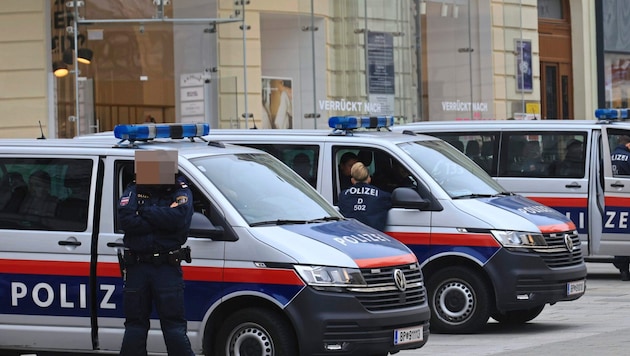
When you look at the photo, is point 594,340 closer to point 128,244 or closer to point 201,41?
point 128,244

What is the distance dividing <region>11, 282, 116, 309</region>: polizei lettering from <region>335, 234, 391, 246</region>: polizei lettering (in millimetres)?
1656

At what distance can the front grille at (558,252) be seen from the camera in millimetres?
12398

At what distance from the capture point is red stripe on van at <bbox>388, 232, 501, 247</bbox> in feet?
40.4

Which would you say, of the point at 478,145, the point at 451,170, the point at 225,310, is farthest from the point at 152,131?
the point at 478,145

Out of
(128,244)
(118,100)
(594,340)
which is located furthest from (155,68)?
(128,244)

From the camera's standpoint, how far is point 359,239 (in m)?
9.86

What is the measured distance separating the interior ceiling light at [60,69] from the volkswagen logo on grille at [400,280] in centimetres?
1278

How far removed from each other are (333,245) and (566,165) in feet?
25.3

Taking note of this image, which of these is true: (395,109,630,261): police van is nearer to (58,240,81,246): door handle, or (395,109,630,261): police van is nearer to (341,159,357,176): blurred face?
(341,159,357,176): blurred face

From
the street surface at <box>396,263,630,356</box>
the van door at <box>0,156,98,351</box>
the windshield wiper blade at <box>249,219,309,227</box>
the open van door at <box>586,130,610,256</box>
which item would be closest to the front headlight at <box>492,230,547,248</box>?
the street surface at <box>396,263,630,356</box>

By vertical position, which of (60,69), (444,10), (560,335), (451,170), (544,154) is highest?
(444,10)

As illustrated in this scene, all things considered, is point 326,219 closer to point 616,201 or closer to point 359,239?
point 359,239

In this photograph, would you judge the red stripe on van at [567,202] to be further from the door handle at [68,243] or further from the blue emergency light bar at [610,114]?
the door handle at [68,243]

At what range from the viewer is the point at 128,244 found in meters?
9.08
